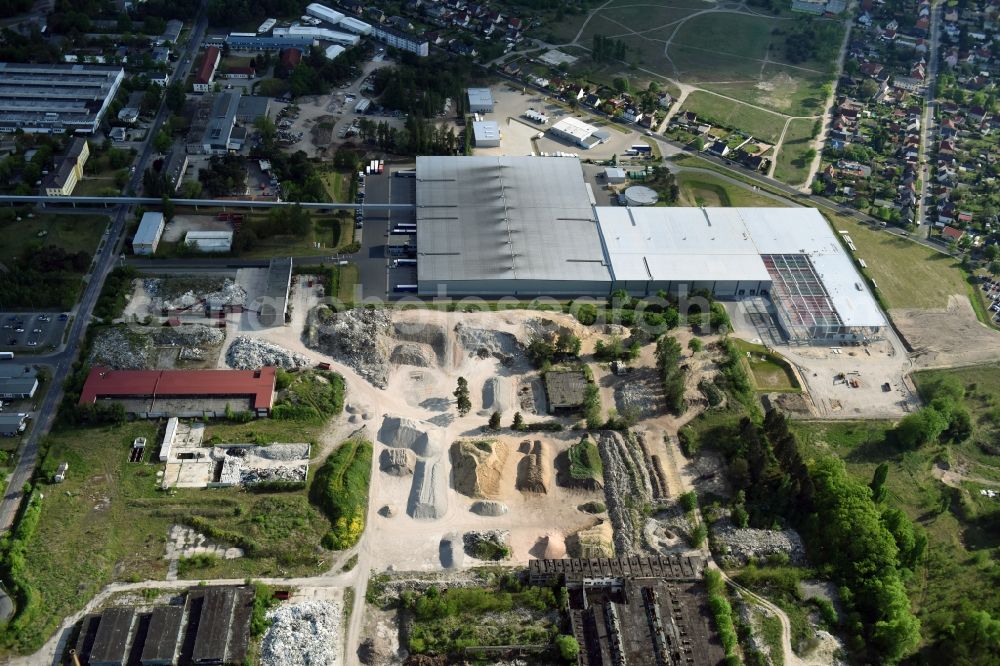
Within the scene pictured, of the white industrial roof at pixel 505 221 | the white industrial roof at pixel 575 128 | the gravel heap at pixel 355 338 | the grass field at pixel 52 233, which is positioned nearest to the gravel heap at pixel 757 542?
the white industrial roof at pixel 505 221

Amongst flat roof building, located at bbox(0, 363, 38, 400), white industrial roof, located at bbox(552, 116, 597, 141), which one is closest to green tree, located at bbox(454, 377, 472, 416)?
flat roof building, located at bbox(0, 363, 38, 400)

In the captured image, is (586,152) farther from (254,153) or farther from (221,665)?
(221,665)

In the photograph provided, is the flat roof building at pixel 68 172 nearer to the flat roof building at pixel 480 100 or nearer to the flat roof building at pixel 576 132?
the flat roof building at pixel 480 100

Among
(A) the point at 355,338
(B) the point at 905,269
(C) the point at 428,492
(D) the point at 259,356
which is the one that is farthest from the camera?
(B) the point at 905,269

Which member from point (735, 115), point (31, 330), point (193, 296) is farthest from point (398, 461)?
point (735, 115)

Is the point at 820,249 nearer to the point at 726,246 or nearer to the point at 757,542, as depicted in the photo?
the point at 726,246

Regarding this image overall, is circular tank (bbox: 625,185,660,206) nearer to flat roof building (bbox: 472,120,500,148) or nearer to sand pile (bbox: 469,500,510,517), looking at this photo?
flat roof building (bbox: 472,120,500,148)
